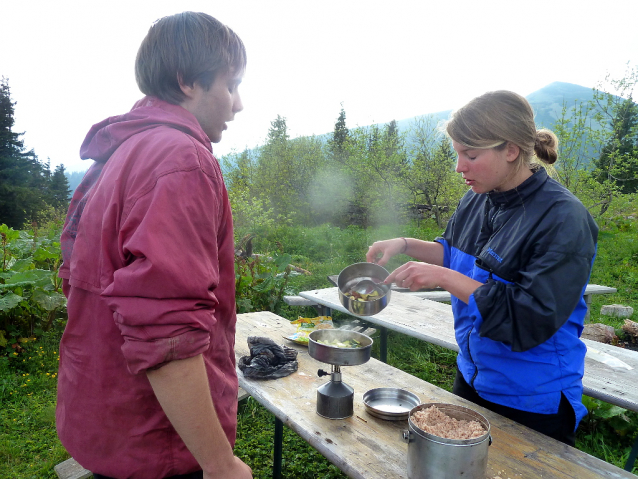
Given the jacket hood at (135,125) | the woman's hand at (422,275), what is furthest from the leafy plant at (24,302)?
the woman's hand at (422,275)

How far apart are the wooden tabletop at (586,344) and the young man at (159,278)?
2326 mm

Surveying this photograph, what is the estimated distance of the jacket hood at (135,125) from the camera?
44.1 inches

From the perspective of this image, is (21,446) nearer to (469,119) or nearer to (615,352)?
(469,119)

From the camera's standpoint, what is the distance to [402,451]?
5.85 feet

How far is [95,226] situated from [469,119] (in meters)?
1.62

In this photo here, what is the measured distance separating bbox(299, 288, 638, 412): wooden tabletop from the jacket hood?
103 inches

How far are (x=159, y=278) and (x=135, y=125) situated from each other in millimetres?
445

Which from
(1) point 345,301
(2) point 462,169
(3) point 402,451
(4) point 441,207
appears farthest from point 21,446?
(4) point 441,207

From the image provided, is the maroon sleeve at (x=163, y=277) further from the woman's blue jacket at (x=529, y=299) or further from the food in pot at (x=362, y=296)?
the food in pot at (x=362, y=296)

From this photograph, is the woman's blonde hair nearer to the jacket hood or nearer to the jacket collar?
the jacket collar

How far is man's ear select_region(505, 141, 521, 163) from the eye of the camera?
1.97m

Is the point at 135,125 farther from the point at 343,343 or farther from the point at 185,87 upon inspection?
the point at 343,343

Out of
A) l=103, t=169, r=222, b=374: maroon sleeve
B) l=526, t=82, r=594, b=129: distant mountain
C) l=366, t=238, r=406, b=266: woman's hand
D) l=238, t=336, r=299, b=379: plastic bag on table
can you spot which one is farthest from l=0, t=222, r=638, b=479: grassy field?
l=526, t=82, r=594, b=129: distant mountain

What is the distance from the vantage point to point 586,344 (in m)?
3.35
